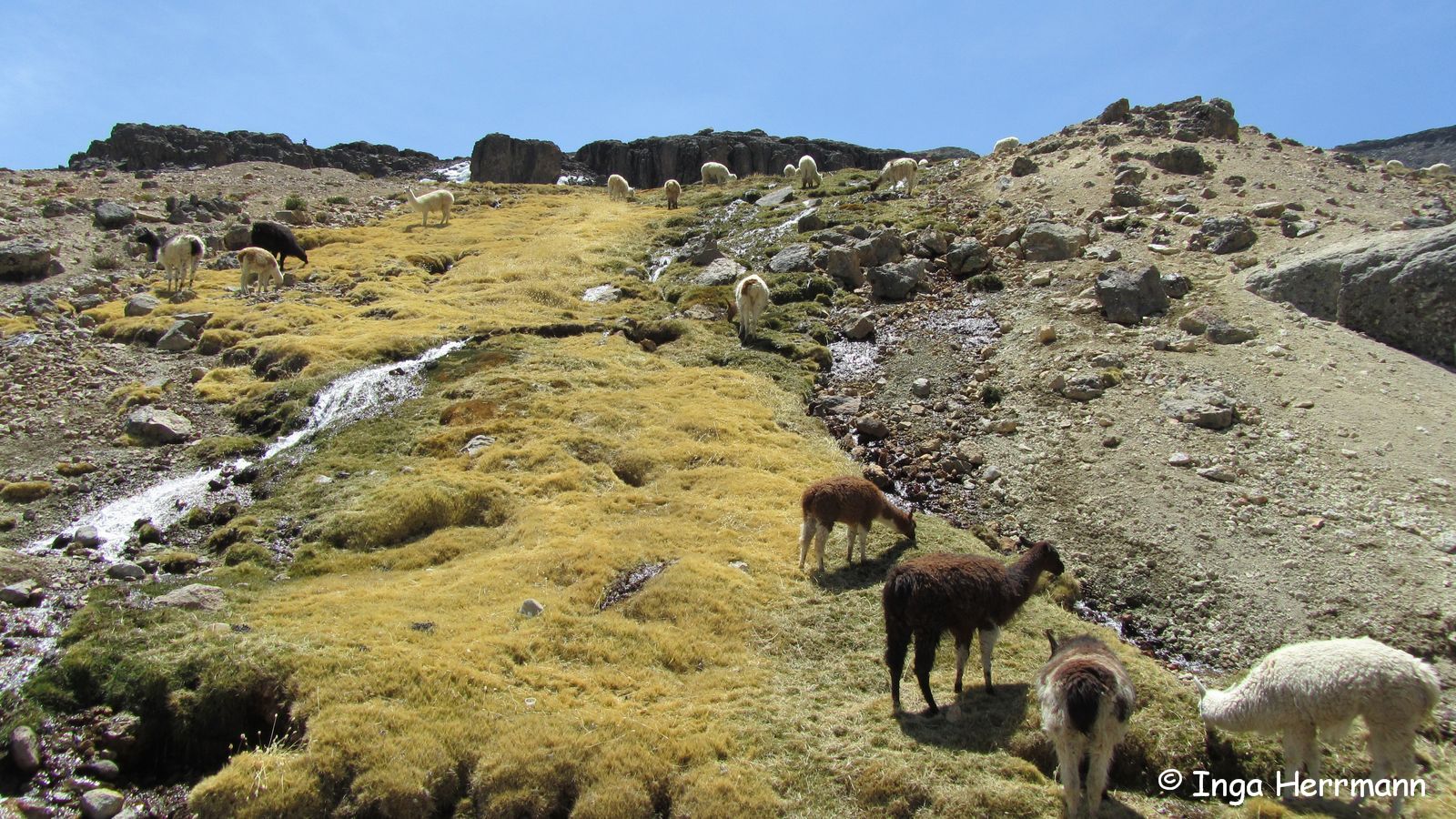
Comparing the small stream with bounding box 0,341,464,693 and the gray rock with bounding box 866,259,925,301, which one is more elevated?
the gray rock with bounding box 866,259,925,301

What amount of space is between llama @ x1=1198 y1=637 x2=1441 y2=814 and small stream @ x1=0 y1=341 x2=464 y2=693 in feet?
51.3

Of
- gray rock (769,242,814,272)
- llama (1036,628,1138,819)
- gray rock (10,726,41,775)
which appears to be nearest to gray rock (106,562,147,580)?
gray rock (10,726,41,775)

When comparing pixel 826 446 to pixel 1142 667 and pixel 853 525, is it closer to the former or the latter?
pixel 853 525

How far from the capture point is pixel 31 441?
72.4 feet

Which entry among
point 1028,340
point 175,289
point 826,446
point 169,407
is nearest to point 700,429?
point 826,446

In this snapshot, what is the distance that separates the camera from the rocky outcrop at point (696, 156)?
5261 inches

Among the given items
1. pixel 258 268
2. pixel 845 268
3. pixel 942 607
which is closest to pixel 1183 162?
pixel 845 268

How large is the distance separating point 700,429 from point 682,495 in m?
4.07

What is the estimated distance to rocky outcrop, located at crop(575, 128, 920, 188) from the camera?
13362 cm

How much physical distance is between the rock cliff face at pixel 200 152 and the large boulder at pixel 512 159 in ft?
33.3

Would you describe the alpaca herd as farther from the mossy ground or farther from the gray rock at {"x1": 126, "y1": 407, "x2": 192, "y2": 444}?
the gray rock at {"x1": 126, "y1": 407, "x2": 192, "y2": 444}

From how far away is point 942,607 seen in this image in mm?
10406

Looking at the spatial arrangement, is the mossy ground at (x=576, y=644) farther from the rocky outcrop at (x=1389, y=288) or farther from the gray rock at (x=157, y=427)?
the rocky outcrop at (x=1389, y=288)

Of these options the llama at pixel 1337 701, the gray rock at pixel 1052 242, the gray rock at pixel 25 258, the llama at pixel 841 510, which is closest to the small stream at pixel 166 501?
the llama at pixel 841 510
